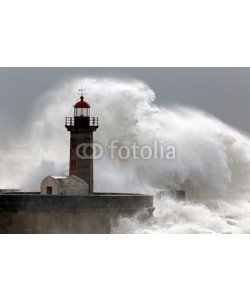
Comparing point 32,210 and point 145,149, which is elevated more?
point 145,149

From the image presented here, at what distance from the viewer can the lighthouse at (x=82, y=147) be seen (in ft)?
86.0

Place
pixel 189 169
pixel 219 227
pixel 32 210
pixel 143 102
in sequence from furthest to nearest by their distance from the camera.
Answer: pixel 189 169
pixel 143 102
pixel 219 227
pixel 32 210

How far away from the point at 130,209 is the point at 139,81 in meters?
6.29

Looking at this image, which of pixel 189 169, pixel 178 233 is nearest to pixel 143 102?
pixel 189 169

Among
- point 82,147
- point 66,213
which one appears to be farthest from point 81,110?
point 66,213

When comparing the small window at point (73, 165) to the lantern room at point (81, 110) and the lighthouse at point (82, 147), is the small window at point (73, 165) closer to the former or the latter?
the lighthouse at point (82, 147)

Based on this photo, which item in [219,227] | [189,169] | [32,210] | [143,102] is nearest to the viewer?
[32,210]

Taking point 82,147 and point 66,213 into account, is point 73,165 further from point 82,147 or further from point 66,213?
point 66,213

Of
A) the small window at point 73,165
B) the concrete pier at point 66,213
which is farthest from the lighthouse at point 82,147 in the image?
the concrete pier at point 66,213

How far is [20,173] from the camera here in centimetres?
3297

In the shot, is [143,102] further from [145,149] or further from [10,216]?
[10,216]

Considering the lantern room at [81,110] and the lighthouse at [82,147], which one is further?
the lantern room at [81,110]

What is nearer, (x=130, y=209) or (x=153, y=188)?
(x=130, y=209)

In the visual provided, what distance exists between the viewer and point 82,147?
26.2 m
